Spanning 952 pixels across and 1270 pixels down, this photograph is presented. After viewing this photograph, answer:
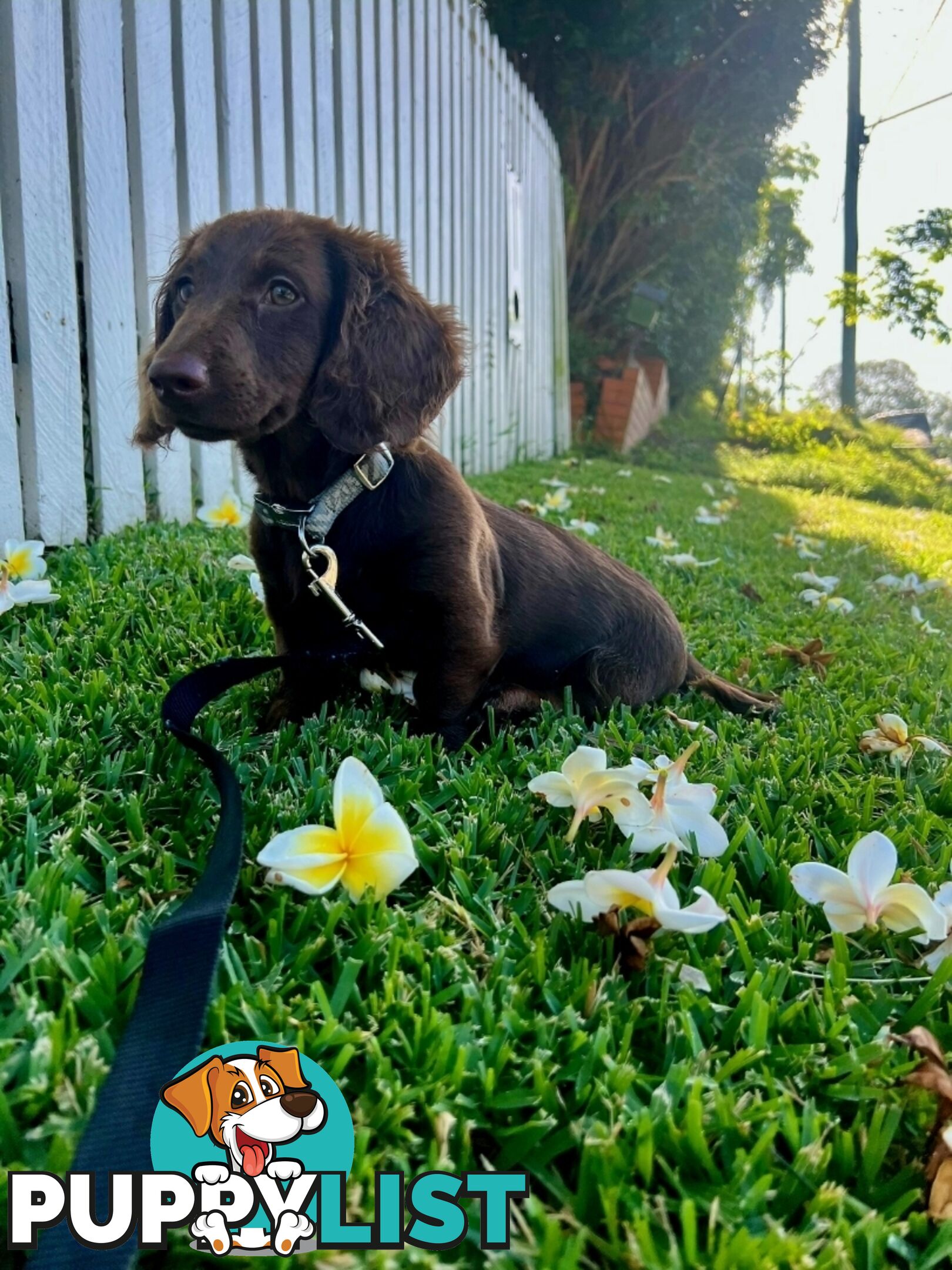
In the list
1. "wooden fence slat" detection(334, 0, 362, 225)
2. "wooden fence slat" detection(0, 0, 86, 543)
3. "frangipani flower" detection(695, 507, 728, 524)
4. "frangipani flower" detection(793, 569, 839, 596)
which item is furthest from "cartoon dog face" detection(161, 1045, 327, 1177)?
"frangipani flower" detection(695, 507, 728, 524)

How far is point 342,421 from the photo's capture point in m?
1.99

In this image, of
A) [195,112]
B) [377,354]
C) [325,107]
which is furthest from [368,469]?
[325,107]

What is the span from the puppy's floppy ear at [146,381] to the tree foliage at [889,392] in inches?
771

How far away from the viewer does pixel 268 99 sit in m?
3.80

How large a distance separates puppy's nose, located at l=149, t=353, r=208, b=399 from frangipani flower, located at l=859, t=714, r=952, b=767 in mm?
1605

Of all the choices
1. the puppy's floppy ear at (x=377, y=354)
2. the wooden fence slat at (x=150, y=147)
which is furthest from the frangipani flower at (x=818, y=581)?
the wooden fence slat at (x=150, y=147)

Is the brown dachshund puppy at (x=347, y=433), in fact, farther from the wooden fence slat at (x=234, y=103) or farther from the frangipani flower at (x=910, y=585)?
the frangipani flower at (x=910, y=585)

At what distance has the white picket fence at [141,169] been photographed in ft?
8.97

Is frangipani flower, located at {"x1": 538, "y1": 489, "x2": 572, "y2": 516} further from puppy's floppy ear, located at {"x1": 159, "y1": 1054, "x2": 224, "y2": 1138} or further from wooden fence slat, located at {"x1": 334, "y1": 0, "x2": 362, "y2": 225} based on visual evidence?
puppy's floppy ear, located at {"x1": 159, "y1": 1054, "x2": 224, "y2": 1138}

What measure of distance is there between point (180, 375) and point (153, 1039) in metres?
1.26

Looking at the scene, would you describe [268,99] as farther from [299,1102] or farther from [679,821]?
[299,1102]

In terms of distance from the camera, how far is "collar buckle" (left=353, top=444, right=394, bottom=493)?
6.59ft

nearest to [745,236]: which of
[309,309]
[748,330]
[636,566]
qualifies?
[748,330]

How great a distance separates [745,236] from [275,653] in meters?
14.6
